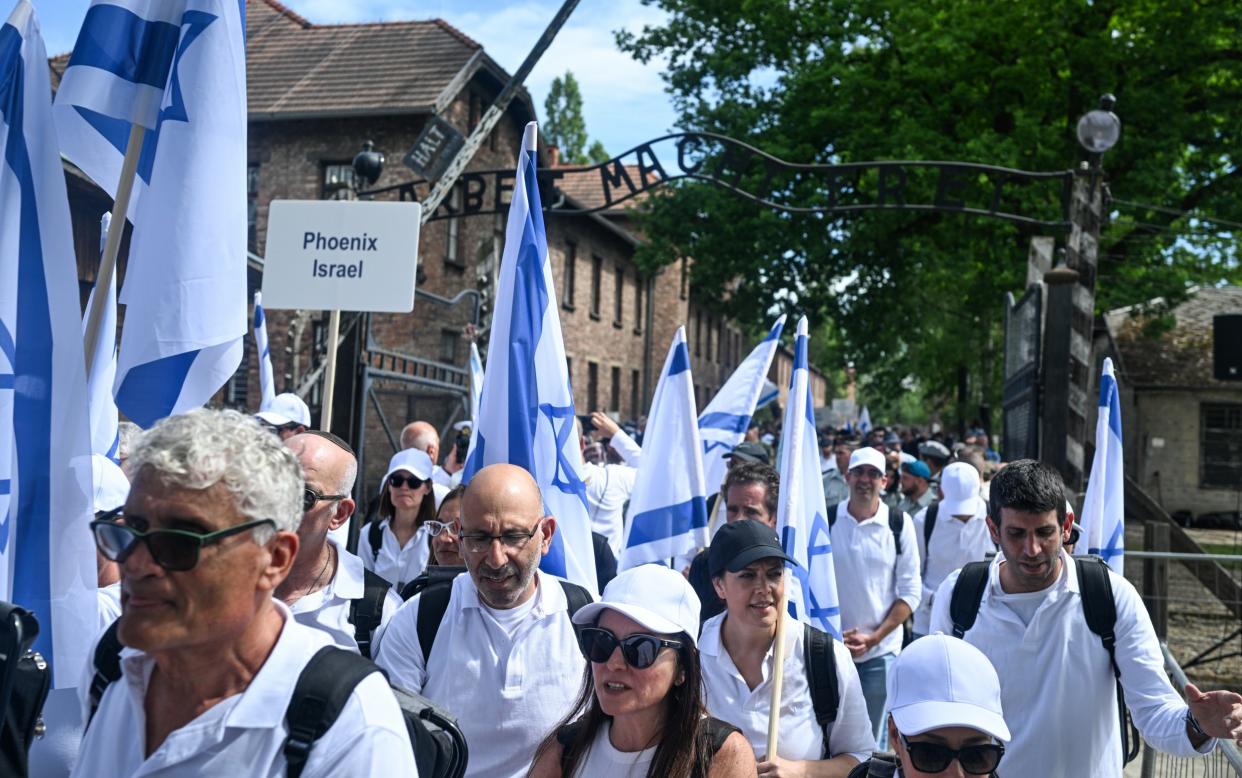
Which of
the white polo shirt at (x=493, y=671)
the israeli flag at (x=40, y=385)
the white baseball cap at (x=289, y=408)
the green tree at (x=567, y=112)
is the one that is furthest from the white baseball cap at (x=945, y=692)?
the green tree at (x=567, y=112)

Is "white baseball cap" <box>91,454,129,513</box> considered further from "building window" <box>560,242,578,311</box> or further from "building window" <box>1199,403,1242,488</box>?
"building window" <box>1199,403,1242,488</box>

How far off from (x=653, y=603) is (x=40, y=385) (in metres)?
1.73

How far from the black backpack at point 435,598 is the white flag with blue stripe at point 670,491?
1.97 m

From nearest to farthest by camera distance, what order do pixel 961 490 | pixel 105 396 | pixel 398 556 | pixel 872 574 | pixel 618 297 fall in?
pixel 105 396 < pixel 398 556 < pixel 872 574 < pixel 961 490 < pixel 618 297

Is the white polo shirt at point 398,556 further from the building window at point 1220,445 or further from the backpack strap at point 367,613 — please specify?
the building window at point 1220,445

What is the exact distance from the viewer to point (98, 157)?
372 cm

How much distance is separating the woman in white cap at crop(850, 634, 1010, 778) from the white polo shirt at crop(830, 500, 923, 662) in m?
3.77

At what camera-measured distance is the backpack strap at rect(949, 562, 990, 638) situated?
4.07m

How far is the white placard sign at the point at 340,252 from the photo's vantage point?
6398 mm

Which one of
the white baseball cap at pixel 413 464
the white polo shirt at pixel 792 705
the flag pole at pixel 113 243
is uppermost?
the flag pole at pixel 113 243

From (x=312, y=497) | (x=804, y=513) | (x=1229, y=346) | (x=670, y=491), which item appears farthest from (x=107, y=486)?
(x=1229, y=346)

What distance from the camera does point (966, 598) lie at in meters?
4.10

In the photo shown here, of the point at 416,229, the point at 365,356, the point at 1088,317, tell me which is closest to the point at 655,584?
the point at 416,229

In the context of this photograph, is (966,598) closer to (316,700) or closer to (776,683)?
(776,683)
